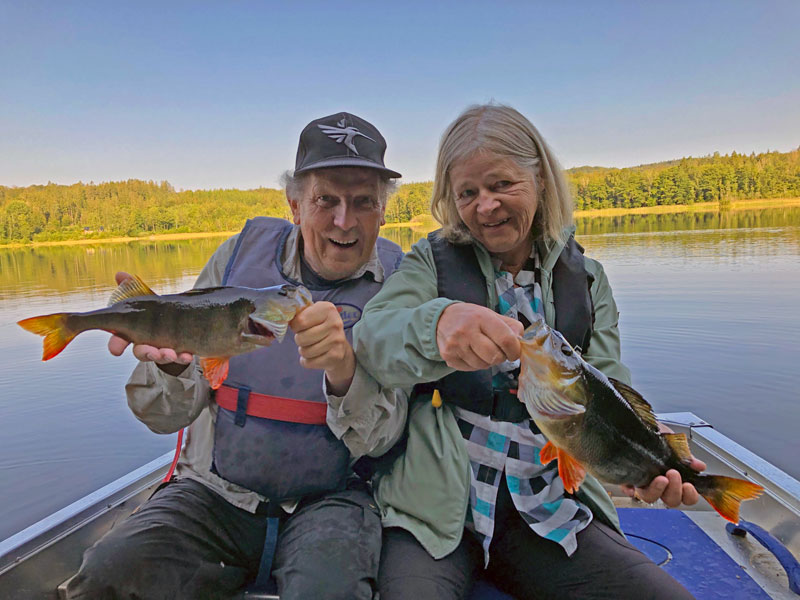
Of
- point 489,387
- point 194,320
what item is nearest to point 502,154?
point 489,387

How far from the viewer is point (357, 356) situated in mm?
2453

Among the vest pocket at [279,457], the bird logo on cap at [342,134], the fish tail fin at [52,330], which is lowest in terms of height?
the vest pocket at [279,457]

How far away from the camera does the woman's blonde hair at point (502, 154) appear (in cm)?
264

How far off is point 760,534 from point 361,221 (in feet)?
10.00

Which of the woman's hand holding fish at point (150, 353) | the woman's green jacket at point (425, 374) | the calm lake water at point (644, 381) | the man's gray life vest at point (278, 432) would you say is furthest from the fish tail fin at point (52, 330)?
the calm lake water at point (644, 381)

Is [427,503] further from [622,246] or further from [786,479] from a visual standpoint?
[622,246]

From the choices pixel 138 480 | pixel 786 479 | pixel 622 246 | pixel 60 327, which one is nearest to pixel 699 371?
pixel 786 479

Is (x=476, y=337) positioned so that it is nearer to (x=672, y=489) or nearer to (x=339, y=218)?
(x=672, y=489)

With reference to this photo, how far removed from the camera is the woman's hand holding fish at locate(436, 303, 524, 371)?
1822 mm

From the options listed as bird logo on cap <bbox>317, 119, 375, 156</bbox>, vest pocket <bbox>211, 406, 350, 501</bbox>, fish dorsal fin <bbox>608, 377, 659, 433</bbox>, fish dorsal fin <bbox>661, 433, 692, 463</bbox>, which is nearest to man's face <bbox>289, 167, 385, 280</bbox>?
bird logo on cap <bbox>317, 119, 375, 156</bbox>

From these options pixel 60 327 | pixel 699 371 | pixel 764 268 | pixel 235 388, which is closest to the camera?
pixel 60 327

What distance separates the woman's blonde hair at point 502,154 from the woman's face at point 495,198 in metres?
0.05

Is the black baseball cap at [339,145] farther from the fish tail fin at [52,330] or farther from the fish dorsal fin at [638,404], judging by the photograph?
the fish dorsal fin at [638,404]

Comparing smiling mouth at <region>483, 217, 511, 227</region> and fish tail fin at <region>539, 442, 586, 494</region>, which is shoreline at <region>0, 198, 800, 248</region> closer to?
smiling mouth at <region>483, 217, 511, 227</region>
